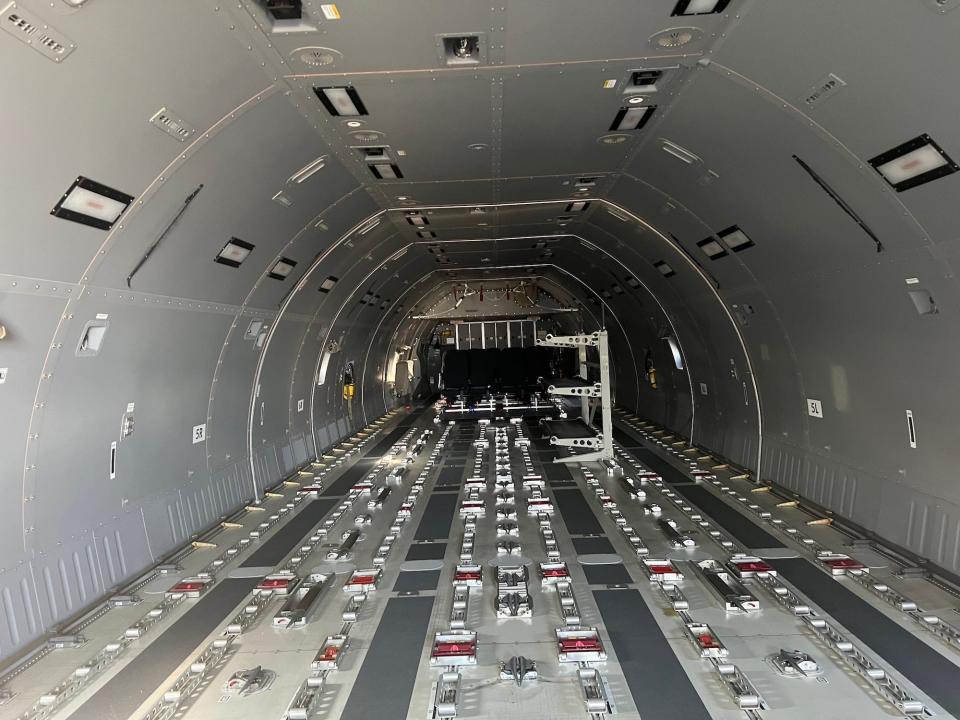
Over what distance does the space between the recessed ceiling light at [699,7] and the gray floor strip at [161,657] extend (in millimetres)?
5694

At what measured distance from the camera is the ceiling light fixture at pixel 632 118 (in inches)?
234

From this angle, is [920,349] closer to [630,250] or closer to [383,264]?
[630,250]

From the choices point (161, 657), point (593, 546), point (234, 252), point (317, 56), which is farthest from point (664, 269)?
point (161, 657)

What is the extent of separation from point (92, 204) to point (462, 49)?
2.92m

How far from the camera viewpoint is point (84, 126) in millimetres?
4078

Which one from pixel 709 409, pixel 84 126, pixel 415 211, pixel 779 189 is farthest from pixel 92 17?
pixel 709 409

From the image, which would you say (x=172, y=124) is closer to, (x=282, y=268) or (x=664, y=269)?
(x=282, y=268)

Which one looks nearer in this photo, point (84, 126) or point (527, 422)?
point (84, 126)

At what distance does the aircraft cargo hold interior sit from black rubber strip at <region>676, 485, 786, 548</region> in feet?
0.30

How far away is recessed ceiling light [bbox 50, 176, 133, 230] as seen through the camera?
445cm

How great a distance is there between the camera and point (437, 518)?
8.22 m

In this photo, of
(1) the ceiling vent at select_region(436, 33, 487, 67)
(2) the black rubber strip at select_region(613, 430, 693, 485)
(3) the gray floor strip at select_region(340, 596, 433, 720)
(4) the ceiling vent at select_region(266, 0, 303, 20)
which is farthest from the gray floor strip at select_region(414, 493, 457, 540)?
(4) the ceiling vent at select_region(266, 0, 303, 20)

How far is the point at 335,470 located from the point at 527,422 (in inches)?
266

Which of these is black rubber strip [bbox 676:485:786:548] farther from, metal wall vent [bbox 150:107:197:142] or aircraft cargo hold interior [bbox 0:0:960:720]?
metal wall vent [bbox 150:107:197:142]
